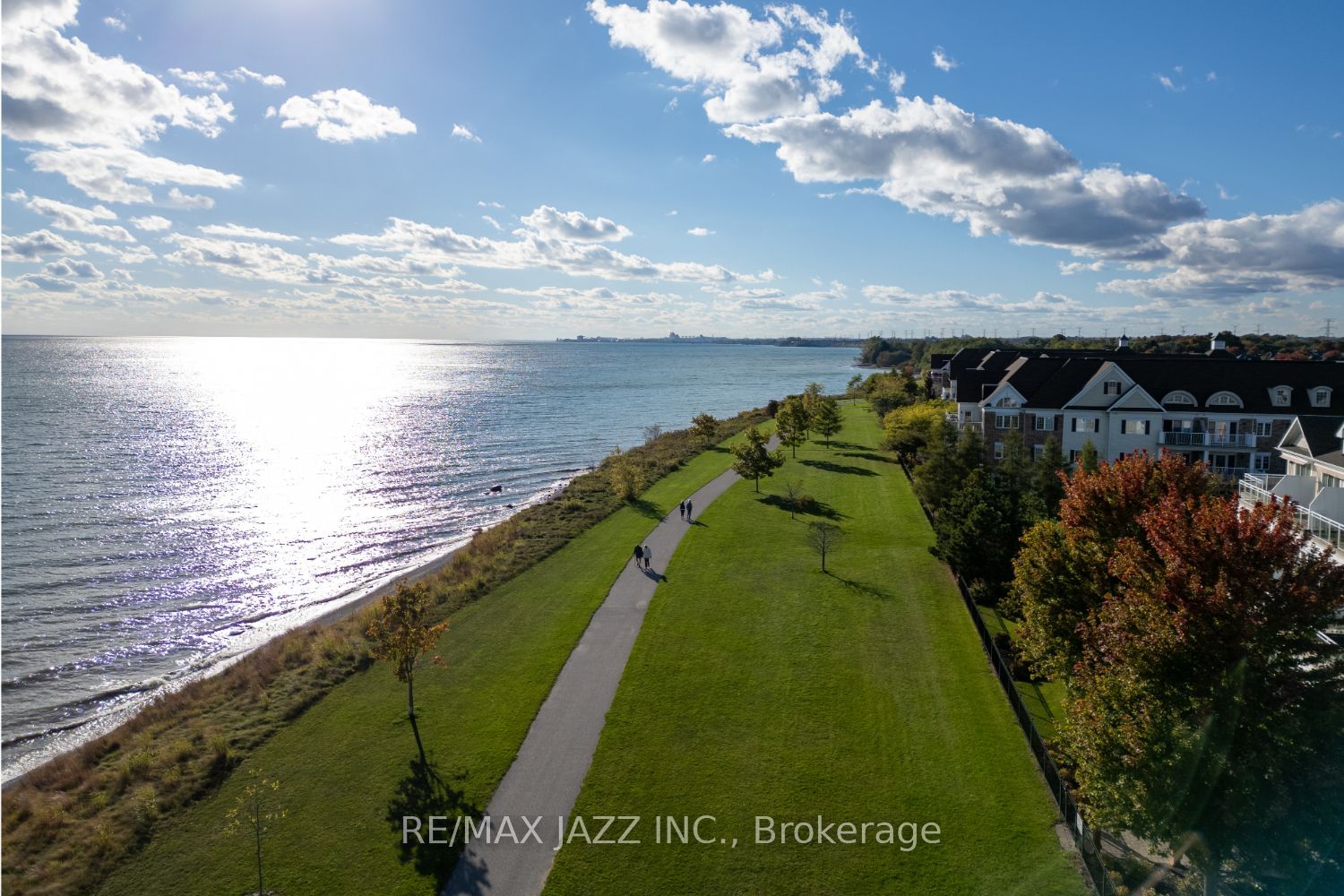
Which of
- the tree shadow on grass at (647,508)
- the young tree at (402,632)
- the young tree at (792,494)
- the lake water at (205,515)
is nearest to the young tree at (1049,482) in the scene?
the young tree at (792,494)

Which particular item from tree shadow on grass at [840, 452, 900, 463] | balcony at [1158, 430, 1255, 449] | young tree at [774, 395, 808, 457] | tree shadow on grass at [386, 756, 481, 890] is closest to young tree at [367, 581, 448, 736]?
tree shadow on grass at [386, 756, 481, 890]

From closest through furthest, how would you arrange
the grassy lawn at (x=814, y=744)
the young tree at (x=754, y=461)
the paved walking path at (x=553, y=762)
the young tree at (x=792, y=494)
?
the paved walking path at (x=553, y=762) < the grassy lawn at (x=814, y=744) < the young tree at (x=792, y=494) < the young tree at (x=754, y=461)

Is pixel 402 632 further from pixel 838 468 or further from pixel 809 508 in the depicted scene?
pixel 838 468

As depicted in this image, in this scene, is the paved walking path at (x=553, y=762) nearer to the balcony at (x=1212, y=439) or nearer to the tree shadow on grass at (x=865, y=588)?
the tree shadow on grass at (x=865, y=588)

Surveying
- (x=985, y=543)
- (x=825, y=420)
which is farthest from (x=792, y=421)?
(x=985, y=543)

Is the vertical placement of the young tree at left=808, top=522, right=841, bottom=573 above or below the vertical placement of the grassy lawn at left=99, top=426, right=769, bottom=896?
above

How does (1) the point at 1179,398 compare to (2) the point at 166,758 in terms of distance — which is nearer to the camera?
(2) the point at 166,758

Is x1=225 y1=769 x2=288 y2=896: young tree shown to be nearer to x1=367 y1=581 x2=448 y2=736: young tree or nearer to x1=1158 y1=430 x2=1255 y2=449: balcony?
x1=367 y1=581 x2=448 y2=736: young tree
